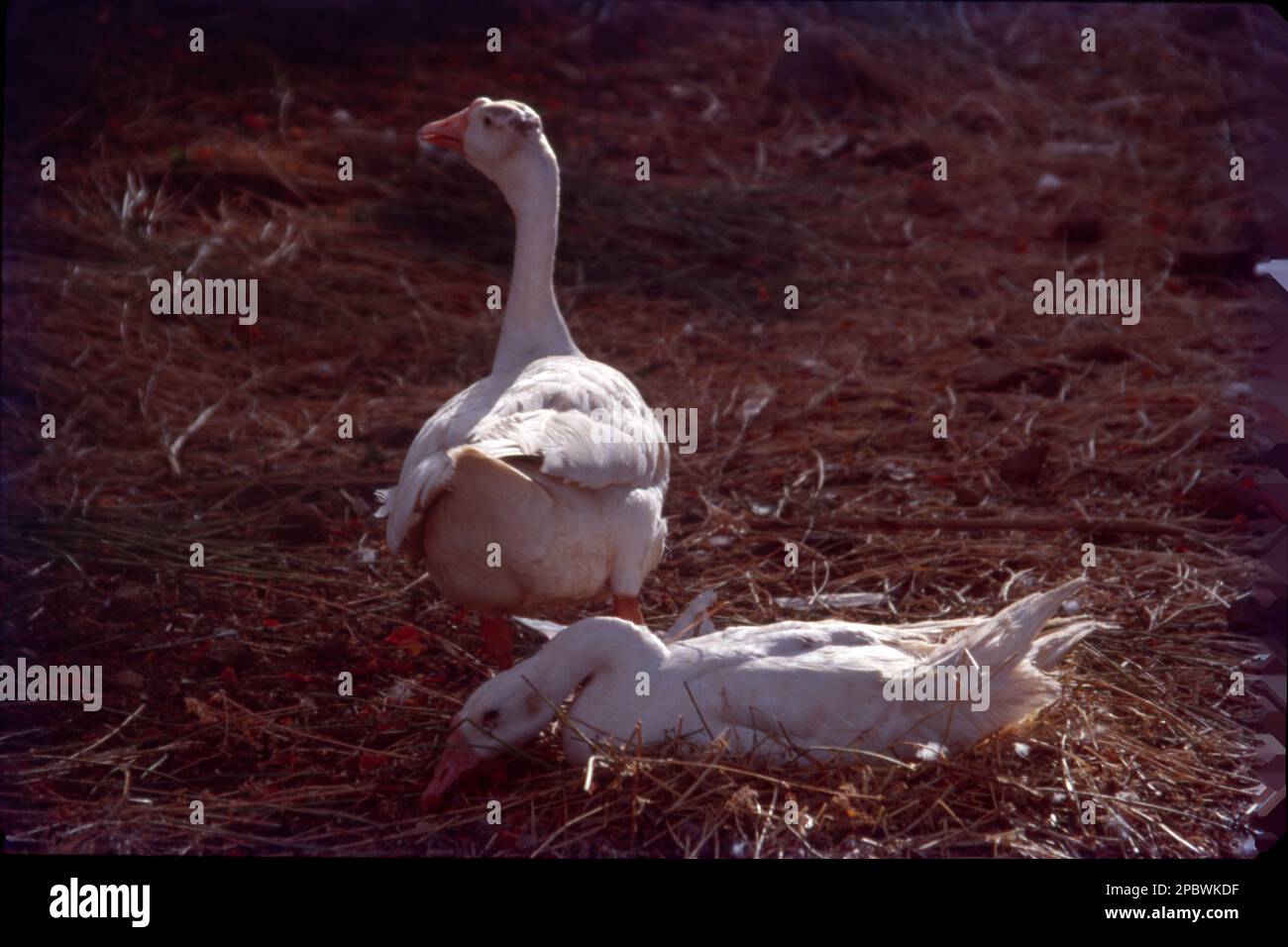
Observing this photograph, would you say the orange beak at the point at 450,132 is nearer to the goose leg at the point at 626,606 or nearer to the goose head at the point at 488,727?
the goose leg at the point at 626,606

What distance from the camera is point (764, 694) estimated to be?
148 inches

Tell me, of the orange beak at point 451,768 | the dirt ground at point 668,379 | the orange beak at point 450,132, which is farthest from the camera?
the orange beak at point 450,132

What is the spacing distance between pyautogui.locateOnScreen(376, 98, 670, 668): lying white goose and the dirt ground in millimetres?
458

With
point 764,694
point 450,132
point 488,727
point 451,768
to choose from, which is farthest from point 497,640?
point 450,132

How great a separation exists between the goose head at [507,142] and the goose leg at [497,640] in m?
1.54

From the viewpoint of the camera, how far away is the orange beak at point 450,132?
17.2 feet

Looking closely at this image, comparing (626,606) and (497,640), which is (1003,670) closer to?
(626,606)

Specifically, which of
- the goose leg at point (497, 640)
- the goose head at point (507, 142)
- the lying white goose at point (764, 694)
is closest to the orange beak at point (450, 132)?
the goose head at point (507, 142)

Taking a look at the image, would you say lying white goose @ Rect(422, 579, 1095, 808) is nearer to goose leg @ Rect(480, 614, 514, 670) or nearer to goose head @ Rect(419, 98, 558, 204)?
goose leg @ Rect(480, 614, 514, 670)

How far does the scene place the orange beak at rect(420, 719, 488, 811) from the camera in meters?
3.67

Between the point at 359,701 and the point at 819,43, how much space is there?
23.6 ft

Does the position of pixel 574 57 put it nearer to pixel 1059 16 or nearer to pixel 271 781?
pixel 1059 16

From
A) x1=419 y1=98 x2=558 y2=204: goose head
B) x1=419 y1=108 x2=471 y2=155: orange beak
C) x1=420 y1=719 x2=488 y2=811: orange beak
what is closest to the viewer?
x1=420 y1=719 x2=488 y2=811: orange beak

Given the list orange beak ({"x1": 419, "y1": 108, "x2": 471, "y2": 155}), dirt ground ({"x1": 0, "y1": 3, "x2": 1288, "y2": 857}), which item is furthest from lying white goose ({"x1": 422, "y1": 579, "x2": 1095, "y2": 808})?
orange beak ({"x1": 419, "y1": 108, "x2": 471, "y2": 155})
